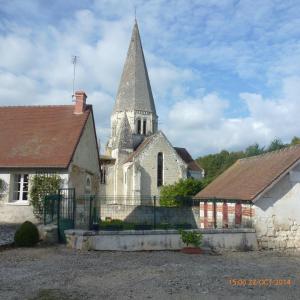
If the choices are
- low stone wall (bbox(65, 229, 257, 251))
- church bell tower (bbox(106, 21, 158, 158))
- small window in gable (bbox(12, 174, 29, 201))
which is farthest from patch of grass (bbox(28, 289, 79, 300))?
church bell tower (bbox(106, 21, 158, 158))

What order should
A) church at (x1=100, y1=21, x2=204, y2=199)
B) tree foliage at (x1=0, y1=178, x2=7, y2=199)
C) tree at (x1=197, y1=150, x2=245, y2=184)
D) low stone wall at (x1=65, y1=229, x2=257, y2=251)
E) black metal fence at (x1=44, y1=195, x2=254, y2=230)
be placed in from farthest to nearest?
tree at (x1=197, y1=150, x2=245, y2=184) < church at (x1=100, y1=21, x2=204, y2=199) < tree foliage at (x1=0, y1=178, x2=7, y2=199) < black metal fence at (x1=44, y1=195, x2=254, y2=230) < low stone wall at (x1=65, y1=229, x2=257, y2=251)

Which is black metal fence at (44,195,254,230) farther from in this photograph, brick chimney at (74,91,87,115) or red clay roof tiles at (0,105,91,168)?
brick chimney at (74,91,87,115)

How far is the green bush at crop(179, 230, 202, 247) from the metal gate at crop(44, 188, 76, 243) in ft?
13.6

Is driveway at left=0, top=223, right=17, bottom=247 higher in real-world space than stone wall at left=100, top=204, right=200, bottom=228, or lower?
lower

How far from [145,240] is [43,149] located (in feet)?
30.1

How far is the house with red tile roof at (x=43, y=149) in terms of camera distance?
1906 centimetres

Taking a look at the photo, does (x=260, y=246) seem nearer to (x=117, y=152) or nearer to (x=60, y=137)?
(x=60, y=137)

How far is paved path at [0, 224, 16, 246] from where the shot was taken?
529 inches

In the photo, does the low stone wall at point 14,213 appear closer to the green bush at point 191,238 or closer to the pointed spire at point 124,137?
the green bush at point 191,238

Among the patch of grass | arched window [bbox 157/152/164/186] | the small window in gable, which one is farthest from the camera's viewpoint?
arched window [bbox 157/152/164/186]

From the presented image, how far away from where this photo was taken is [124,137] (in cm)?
5128

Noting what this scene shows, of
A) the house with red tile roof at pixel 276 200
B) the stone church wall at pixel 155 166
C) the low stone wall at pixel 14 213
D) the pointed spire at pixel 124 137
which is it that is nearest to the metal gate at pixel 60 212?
the low stone wall at pixel 14 213

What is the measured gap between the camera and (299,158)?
49.4 ft

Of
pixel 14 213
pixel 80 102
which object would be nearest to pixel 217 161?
pixel 80 102
